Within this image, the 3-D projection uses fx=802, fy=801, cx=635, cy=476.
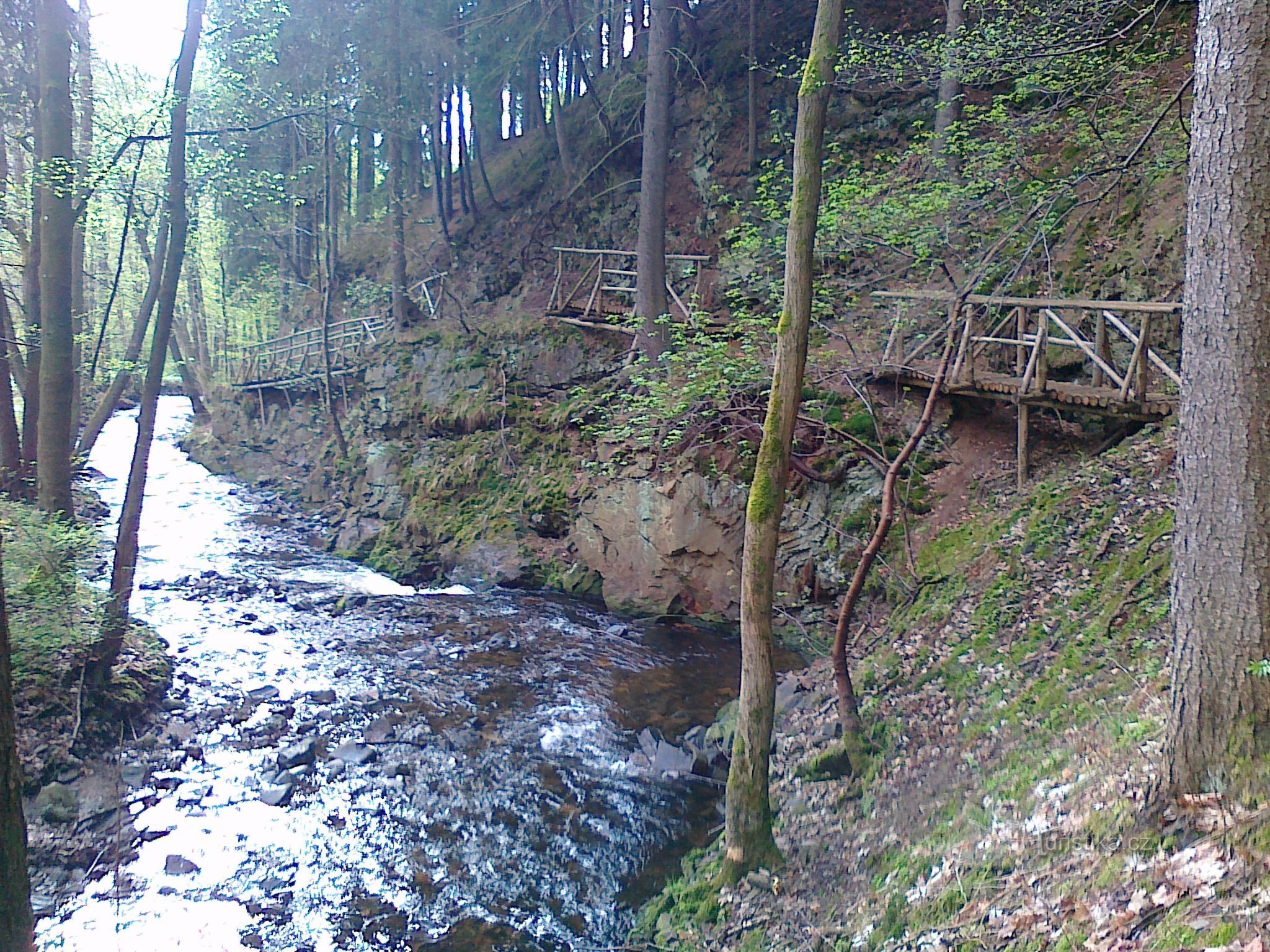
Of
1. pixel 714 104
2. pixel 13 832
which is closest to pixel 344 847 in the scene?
pixel 13 832

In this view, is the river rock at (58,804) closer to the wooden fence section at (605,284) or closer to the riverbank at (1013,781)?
the riverbank at (1013,781)

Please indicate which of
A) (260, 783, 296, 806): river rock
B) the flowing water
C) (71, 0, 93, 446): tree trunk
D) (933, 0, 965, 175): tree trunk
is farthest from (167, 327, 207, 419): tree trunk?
(933, 0, 965, 175): tree trunk

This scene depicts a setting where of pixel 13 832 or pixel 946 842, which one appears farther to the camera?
pixel 946 842

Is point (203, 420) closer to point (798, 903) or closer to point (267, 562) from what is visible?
point (267, 562)

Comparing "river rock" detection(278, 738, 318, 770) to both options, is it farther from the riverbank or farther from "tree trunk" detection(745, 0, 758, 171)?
"tree trunk" detection(745, 0, 758, 171)

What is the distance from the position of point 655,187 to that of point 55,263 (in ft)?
32.3

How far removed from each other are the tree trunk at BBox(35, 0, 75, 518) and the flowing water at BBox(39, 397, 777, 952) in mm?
3140

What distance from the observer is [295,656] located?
11.9 meters

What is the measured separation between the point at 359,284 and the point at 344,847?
22595mm

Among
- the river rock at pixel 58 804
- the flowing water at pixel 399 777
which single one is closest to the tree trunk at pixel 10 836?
the flowing water at pixel 399 777

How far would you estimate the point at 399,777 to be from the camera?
8570 millimetres

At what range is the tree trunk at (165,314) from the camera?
10.0m

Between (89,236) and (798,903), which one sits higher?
(89,236)

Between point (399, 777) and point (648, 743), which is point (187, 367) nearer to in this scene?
point (399, 777)
